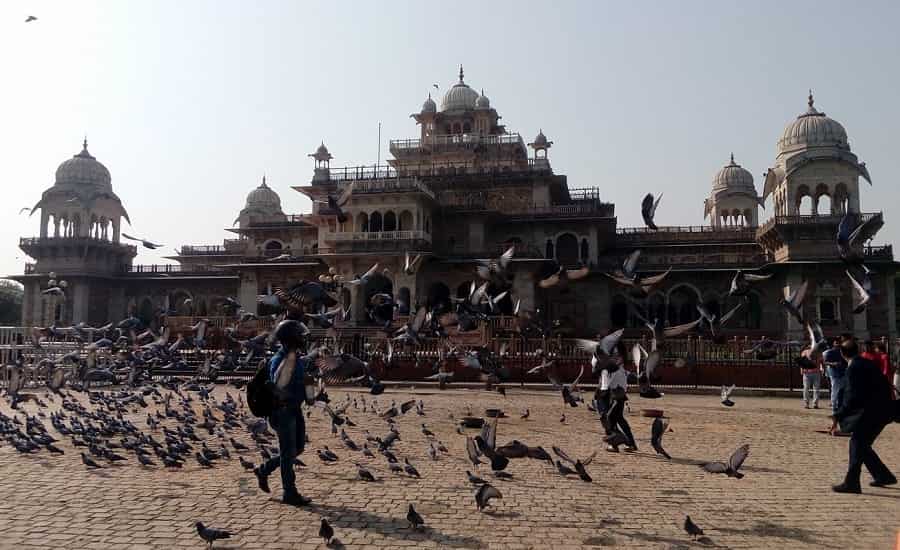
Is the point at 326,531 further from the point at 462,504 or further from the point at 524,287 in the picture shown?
the point at 524,287

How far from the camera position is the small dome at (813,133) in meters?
34.4

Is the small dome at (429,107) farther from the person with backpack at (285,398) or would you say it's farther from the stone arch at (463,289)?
the person with backpack at (285,398)

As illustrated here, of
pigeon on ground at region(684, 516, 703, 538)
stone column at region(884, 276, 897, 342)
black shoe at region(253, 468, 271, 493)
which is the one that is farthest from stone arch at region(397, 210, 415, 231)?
pigeon on ground at region(684, 516, 703, 538)

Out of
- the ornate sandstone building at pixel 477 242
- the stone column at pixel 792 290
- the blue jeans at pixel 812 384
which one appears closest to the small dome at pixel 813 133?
the ornate sandstone building at pixel 477 242

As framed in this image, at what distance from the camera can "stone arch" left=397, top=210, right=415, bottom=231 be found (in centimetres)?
3447

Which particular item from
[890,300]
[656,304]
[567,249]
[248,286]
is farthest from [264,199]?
[890,300]

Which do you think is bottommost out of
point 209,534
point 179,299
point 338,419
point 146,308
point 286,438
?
point 209,534

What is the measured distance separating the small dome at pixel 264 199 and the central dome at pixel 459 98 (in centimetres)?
1710

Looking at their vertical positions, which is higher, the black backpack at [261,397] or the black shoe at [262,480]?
the black backpack at [261,397]

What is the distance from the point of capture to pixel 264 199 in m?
52.9

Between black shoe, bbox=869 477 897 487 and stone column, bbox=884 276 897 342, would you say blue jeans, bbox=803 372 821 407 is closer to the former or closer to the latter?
black shoe, bbox=869 477 897 487

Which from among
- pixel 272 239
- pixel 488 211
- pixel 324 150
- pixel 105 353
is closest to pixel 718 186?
pixel 488 211

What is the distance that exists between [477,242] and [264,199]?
2362 centimetres

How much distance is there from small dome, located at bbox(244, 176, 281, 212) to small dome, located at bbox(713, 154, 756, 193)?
111 ft
